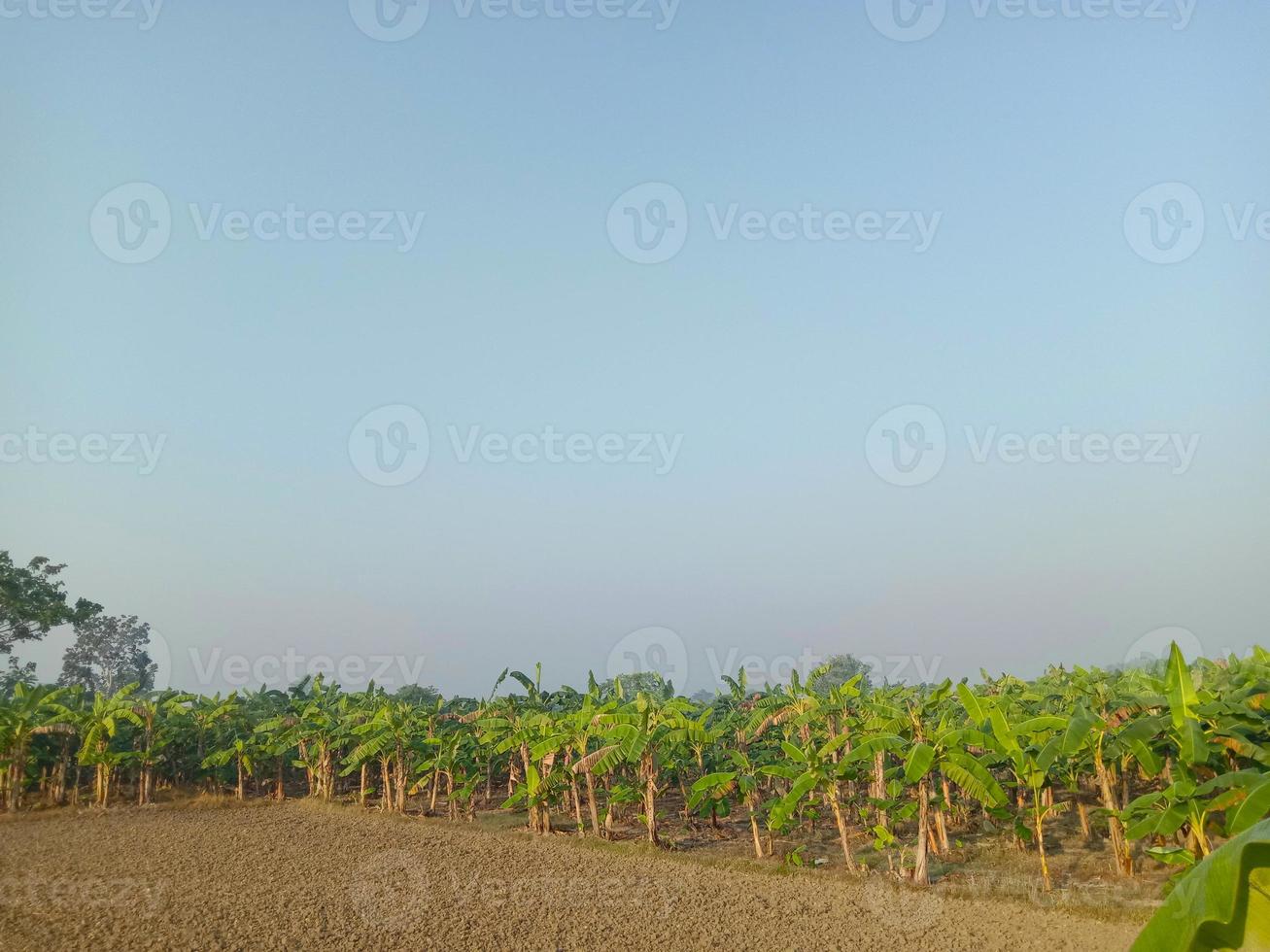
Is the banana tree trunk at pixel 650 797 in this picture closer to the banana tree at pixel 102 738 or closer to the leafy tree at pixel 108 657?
the banana tree at pixel 102 738

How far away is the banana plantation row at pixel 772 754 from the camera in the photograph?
1312 centimetres

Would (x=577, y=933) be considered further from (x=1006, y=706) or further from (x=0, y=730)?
(x=0, y=730)

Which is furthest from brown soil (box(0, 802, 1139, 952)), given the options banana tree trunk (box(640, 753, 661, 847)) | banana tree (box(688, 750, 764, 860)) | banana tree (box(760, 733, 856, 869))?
banana tree (box(688, 750, 764, 860))

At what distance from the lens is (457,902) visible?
14.2 meters

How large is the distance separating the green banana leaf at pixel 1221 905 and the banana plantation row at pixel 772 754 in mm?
7681

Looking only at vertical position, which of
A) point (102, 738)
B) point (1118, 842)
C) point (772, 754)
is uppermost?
point (102, 738)

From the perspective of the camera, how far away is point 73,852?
18.3 metres

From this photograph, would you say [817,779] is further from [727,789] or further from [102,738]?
[102,738]

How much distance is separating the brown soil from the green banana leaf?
11986 mm

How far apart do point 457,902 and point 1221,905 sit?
15.0 metres

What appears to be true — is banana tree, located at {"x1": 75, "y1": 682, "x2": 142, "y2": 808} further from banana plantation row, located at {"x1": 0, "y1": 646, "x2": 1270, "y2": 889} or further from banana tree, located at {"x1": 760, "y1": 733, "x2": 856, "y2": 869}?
banana tree, located at {"x1": 760, "y1": 733, "x2": 856, "y2": 869}

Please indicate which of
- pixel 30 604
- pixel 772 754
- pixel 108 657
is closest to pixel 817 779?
pixel 772 754

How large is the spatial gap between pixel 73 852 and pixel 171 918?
7.28 meters

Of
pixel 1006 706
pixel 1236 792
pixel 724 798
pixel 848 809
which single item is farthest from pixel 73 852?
pixel 1236 792
